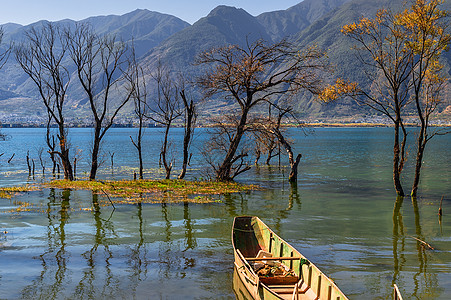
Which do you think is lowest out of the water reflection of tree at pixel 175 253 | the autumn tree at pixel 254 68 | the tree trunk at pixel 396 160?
the water reflection of tree at pixel 175 253

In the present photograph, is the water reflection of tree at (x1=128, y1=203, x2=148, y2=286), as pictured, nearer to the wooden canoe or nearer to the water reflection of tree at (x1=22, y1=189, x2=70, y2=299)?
the water reflection of tree at (x1=22, y1=189, x2=70, y2=299)

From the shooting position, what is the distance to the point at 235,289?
14188 mm

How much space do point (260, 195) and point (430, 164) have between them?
4047cm

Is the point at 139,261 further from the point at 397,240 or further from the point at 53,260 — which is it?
the point at 397,240

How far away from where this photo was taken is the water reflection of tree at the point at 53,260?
1394 centimetres

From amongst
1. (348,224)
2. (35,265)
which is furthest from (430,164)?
(35,265)

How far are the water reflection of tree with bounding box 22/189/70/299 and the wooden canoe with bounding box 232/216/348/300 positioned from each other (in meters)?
6.03

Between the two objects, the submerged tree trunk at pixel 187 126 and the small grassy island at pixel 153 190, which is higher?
the submerged tree trunk at pixel 187 126

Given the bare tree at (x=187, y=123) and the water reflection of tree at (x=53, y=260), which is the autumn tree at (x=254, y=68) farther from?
the water reflection of tree at (x=53, y=260)

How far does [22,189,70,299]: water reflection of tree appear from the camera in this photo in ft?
45.7

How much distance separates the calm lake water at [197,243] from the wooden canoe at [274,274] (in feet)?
3.09

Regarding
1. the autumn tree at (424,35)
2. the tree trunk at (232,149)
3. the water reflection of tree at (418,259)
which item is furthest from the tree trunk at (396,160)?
the tree trunk at (232,149)

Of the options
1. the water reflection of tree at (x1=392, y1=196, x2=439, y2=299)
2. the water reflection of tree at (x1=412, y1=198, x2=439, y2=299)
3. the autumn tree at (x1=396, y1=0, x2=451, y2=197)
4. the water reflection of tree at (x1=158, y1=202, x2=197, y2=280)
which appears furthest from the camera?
the autumn tree at (x1=396, y1=0, x2=451, y2=197)

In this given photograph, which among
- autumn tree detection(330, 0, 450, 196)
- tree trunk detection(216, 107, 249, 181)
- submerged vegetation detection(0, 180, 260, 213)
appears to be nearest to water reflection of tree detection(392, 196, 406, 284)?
autumn tree detection(330, 0, 450, 196)
